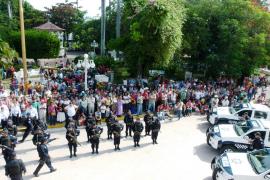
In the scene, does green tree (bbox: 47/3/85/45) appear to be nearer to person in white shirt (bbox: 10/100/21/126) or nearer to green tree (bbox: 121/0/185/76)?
green tree (bbox: 121/0/185/76)

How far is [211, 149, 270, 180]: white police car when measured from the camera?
11.8 m

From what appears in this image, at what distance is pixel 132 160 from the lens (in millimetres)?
15602

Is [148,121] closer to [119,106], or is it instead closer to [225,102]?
[119,106]

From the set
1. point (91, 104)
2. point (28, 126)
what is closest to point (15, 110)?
point (28, 126)

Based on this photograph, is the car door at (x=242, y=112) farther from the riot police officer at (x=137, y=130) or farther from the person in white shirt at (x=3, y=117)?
the person in white shirt at (x=3, y=117)

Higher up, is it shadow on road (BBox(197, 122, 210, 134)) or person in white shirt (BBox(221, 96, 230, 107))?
person in white shirt (BBox(221, 96, 230, 107))

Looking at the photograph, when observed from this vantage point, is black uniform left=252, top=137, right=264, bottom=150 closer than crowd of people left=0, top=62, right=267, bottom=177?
Yes

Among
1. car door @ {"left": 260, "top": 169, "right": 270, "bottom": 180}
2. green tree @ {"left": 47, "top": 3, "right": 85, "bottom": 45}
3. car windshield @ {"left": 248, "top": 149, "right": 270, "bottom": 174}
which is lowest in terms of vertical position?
car door @ {"left": 260, "top": 169, "right": 270, "bottom": 180}

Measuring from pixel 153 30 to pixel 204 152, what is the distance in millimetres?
12414

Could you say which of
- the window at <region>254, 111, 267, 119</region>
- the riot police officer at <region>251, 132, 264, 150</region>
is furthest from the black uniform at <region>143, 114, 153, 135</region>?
the window at <region>254, 111, 267, 119</region>

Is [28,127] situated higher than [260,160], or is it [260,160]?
[28,127]

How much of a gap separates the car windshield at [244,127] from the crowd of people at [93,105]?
3.48m

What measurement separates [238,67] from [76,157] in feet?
62.6

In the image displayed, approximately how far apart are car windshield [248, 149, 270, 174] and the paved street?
2.09 meters
